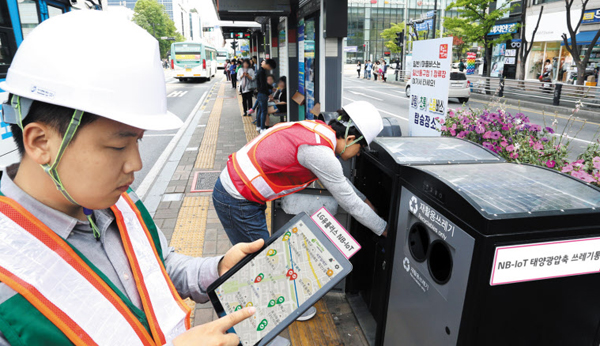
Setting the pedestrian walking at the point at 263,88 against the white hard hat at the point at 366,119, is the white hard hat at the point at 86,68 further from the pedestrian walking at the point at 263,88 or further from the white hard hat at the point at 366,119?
the pedestrian walking at the point at 263,88

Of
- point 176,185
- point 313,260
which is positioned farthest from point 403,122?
point 313,260

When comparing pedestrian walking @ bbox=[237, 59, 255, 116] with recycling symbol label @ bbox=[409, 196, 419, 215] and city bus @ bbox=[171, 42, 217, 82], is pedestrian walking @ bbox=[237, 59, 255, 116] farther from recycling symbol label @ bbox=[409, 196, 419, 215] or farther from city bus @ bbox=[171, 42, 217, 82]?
city bus @ bbox=[171, 42, 217, 82]

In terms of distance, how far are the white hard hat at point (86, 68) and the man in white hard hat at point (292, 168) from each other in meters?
1.48

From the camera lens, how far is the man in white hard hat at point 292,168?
2383mm

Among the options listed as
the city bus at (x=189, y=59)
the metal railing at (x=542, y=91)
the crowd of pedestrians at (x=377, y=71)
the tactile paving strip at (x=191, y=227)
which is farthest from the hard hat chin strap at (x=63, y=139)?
the crowd of pedestrians at (x=377, y=71)

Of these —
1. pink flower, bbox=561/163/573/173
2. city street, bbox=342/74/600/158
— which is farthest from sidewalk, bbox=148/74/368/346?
city street, bbox=342/74/600/158

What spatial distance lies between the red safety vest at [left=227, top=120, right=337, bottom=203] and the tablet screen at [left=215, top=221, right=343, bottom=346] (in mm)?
1026

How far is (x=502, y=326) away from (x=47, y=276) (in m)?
1.68

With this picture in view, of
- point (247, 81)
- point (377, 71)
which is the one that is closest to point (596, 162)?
point (247, 81)

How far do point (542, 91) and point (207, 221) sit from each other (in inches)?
676

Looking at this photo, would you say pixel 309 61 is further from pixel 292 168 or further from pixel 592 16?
pixel 592 16

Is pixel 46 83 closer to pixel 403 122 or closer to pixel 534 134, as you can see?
pixel 534 134

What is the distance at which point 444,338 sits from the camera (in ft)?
6.16

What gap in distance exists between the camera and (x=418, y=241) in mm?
2234
